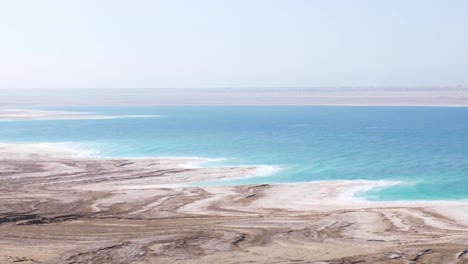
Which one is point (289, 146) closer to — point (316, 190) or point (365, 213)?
point (316, 190)

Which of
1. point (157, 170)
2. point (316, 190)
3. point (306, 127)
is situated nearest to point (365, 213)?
point (316, 190)

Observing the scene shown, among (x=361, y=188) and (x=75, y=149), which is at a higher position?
(x=361, y=188)

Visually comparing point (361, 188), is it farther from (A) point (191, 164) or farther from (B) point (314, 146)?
(B) point (314, 146)

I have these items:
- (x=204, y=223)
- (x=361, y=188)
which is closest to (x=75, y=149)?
(x=361, y=188)

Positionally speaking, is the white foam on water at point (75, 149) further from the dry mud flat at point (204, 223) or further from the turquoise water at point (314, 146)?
the dry mud flat at point (204, 223)

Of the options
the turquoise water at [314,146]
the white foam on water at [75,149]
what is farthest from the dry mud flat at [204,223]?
the white foam on water at [75,149]
